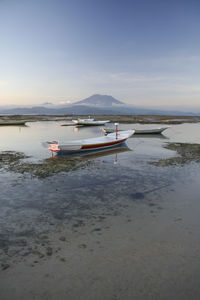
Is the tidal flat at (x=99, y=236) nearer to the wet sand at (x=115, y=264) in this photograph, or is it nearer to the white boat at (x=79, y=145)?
the wet sand at (x=115, y=264)

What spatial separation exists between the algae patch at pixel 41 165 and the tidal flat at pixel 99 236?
627 mm

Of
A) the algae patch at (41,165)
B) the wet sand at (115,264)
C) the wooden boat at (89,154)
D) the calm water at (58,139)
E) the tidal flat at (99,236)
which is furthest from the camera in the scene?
the calm water at (58,139)

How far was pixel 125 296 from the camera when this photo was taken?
→ 14.4 ft

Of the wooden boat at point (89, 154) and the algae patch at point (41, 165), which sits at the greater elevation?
the wooden boat at point (89, 154)

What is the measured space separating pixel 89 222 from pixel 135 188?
Answer: 4.11 m

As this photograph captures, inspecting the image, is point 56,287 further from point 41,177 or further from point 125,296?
point 41,177

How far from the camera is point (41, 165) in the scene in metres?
15.4

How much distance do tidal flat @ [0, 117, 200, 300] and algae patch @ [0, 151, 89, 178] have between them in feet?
2.06

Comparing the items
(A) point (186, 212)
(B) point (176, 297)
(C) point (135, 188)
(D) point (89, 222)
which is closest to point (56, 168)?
(C) point (135, 188)

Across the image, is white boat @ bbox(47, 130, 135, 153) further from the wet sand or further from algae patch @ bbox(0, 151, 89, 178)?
the wet sand

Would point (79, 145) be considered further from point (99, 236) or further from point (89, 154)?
point (99, 236)

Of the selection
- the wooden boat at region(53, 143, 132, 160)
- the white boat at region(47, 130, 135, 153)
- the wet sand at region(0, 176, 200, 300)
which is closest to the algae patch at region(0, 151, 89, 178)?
the white boat at region(47, 130, 135, 153)

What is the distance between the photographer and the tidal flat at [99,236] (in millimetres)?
4648

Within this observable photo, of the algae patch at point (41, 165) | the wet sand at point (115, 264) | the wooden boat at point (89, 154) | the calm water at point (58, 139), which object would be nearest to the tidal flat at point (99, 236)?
the wet sand at point (115, 264)
